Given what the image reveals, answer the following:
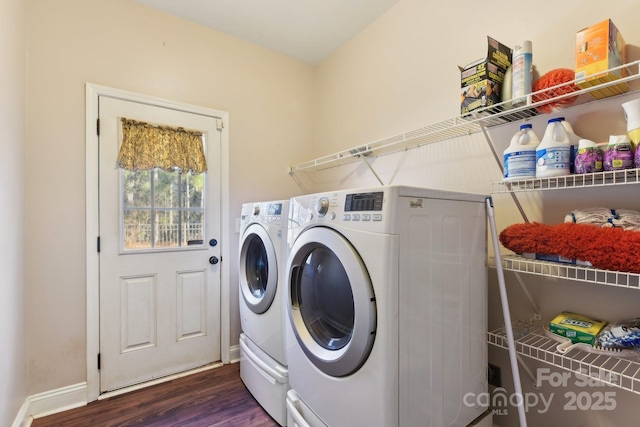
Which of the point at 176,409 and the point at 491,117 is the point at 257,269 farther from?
the point at 491,117

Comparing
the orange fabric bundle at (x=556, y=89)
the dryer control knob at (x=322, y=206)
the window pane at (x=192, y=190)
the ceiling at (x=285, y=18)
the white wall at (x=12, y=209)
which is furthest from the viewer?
the window pane at (x=192, y=190)

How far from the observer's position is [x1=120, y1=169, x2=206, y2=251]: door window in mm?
1986

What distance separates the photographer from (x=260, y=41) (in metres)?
2.46

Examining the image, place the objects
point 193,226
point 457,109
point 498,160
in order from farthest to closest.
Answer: point 193,226 → point 457,109 → point 498,160

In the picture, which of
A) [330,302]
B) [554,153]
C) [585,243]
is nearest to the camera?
[585,243]

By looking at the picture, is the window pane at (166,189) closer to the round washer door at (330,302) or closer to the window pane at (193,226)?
the window pane at (193,226)

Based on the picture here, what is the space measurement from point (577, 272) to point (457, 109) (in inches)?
40.9

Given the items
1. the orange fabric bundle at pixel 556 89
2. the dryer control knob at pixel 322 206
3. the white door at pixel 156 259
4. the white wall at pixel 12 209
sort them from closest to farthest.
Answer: the orange fabric bundle at pixel 556 89
the dryer control knob at pixel 322 206
the white wall at pixel 12 209
the white door at pixel 156 259

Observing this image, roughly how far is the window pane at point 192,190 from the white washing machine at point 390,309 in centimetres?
116

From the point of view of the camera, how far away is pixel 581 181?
39.6 inches

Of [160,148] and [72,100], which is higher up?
[72,100]

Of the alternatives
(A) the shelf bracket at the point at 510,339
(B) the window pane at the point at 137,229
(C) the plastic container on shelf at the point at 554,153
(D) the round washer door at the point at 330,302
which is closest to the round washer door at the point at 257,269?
(D) the round washer door at the point at 330,302

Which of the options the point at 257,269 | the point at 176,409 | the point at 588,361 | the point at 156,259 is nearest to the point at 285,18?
the point at 257,269

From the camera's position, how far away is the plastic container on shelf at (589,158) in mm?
970
